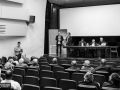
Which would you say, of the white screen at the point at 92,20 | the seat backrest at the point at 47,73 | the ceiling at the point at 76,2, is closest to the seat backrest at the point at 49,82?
the seat backrest at the point at 47,73

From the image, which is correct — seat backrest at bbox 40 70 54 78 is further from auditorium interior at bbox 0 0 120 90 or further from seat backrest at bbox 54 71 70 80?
auditorium interior at bbox 0 0 120 90

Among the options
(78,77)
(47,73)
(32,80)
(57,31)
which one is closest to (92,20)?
(57,31)

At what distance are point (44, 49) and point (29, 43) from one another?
101 inches

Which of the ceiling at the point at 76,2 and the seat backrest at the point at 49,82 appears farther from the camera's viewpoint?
the ceiling at the point at 76,2

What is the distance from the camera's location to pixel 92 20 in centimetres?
1426

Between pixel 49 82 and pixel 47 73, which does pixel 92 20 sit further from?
pixel 49 82

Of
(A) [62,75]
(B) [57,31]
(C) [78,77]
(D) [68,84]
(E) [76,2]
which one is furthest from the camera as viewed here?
(E) [76,2]

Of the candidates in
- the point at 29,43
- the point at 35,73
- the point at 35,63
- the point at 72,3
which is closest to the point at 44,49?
the point at 29,43

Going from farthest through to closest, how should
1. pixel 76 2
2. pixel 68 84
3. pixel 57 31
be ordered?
pixel 76 2
pixel 57 31
pixel 68 84

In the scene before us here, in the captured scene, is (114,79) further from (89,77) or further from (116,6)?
(116,6)

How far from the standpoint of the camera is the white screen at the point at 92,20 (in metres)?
13.6

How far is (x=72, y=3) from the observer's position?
1586 cm

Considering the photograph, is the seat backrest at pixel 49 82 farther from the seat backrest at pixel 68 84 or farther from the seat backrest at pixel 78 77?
the seat backrest at pixel 78 77

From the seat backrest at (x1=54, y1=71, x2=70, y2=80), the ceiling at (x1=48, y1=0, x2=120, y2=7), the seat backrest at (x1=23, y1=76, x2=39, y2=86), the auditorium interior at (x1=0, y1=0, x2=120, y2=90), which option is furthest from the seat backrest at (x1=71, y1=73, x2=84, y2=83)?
the ceiling at (x1=48, y1=0, x2=120, y2=7)
